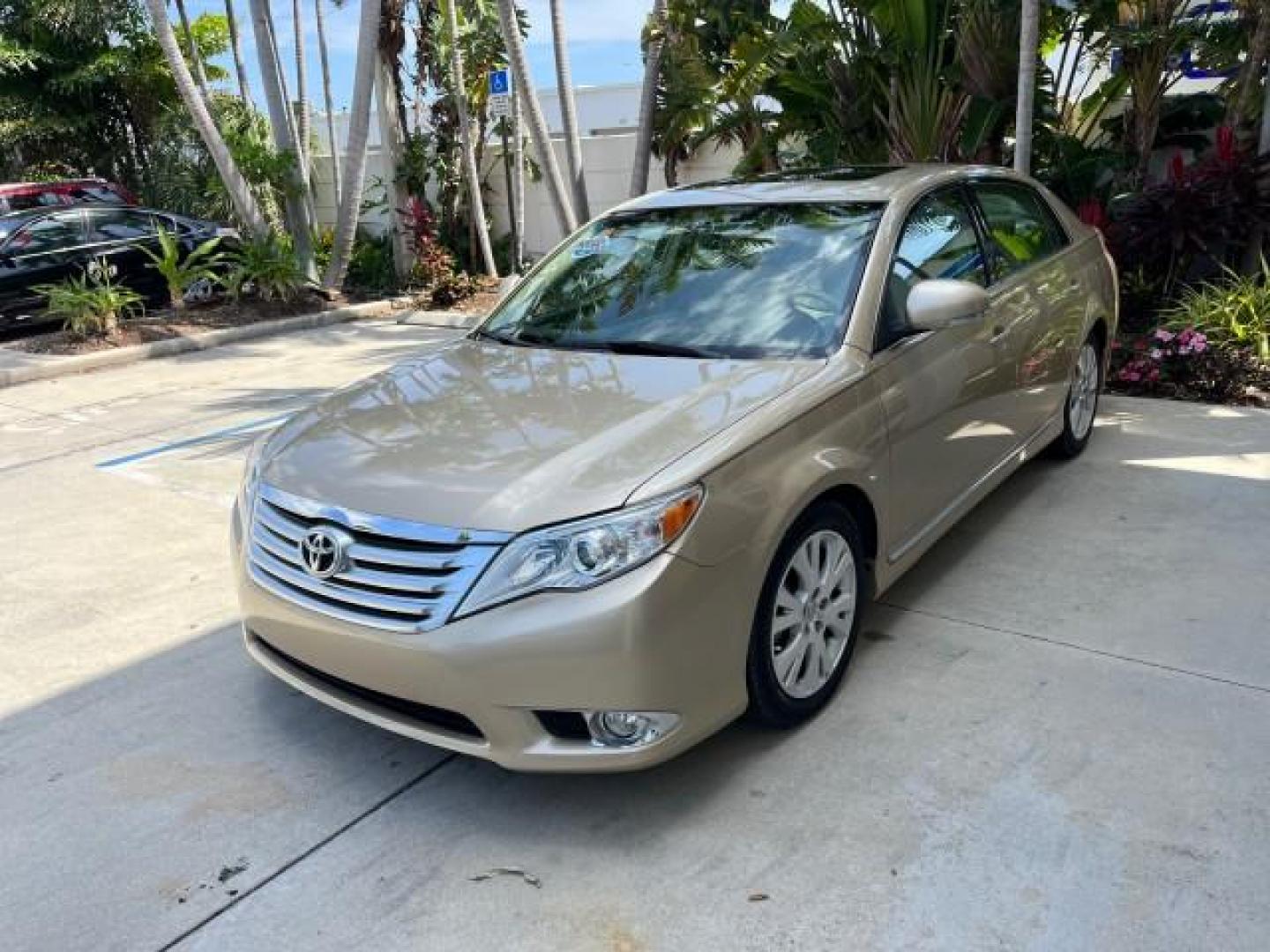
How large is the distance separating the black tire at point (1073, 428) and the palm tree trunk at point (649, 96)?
6386mm

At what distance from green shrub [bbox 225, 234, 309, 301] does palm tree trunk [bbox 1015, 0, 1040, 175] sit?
8136 mm

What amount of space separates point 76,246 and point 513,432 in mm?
10989

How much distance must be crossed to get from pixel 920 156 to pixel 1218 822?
300 inches

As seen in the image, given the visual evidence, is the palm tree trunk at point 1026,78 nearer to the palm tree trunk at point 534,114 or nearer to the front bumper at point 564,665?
the palm tree trunk at point 534,114

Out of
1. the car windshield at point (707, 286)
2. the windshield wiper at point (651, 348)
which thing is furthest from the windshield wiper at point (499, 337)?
the windshield wiper at point (651, 348)

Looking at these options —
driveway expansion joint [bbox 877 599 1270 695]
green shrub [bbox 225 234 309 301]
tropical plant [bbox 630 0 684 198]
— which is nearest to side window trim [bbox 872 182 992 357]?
driveway expansion joint [bbox 877 599 1270 695]

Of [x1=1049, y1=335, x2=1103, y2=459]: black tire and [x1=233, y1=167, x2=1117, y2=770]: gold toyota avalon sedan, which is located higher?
[x1=233, y1=167, x2=1117, y2=770]: gold toyota avalon sedan

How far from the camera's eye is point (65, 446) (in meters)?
7.28

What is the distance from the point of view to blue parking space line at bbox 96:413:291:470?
673cm

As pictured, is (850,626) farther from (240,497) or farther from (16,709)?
(16,709)

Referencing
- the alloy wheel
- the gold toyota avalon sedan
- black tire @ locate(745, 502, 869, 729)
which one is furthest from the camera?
the alloy wheel

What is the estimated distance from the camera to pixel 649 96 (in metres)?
11.1

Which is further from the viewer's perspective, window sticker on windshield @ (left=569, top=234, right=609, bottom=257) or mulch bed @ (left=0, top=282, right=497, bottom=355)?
mulch bed @ (left=0, top=282, right=497, bottom=355)

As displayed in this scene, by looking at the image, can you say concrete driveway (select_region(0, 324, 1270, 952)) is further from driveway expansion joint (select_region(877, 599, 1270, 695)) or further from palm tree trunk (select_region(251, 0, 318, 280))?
palm tree trunk (select_region(251, 0, 318, 280))
